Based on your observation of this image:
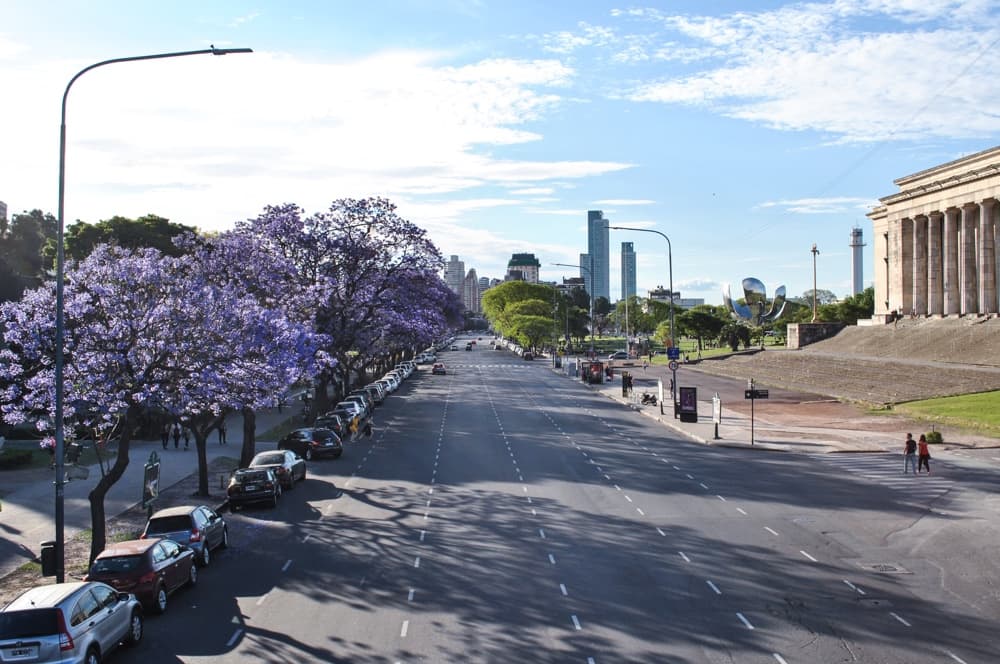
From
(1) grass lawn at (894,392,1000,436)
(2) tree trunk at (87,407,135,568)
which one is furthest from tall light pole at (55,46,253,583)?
(1) grass lawn at (894,392,1000,436)

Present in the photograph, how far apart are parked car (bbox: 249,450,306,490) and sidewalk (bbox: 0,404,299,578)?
5.68 feet

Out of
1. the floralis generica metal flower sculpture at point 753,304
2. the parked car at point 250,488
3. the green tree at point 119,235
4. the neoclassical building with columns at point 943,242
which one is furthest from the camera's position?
the floralis generica metal flower sculpture at point 753,304

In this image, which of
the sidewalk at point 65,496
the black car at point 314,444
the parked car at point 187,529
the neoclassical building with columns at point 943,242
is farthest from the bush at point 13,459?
the neoclassical building with columns at point 943,242

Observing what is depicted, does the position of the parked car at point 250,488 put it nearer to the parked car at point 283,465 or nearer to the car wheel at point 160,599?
the parked car at point 283,465

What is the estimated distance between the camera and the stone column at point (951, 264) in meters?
82.4

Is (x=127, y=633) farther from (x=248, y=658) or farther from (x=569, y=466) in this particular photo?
(x=569, y=466)

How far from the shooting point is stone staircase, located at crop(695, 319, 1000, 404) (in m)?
54.2

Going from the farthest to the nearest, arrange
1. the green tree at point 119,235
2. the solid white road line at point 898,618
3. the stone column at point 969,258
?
the stone column at point 969,258, the green tree at point 119,235, the solid white road line at point 898,618

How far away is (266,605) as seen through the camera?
625 inches

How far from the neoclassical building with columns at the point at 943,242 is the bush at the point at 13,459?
71.2 meters

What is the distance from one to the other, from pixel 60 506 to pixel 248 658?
599 centimetres

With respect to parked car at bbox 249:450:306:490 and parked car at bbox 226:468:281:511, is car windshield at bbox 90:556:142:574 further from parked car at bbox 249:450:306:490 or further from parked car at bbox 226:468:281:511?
parked car at bbox 249:450:306:490

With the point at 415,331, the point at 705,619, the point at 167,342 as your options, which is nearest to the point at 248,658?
the point at 705,619

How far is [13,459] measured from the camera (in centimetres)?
3466
